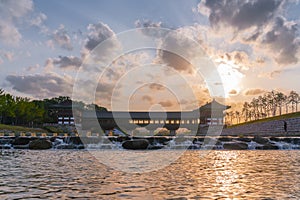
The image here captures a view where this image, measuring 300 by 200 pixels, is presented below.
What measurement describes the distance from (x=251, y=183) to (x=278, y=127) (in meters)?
47.3

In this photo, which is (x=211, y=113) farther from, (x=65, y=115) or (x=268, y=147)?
(x=268, y=147)

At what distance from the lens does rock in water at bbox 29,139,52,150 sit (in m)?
23.3

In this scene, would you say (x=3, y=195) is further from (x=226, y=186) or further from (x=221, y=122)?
(x=221, y=122)

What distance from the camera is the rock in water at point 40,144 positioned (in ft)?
76.6

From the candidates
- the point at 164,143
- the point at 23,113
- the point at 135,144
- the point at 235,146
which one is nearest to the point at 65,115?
the point at 23,113

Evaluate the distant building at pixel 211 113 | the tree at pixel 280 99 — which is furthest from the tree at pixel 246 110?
the distant building at pixel 211 113

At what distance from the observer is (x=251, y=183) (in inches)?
305

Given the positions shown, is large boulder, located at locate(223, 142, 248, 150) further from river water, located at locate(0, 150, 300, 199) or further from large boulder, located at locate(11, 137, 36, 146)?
large boulder, located at locate(11, 137, 36, 146)

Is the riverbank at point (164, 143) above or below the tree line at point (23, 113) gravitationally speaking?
below

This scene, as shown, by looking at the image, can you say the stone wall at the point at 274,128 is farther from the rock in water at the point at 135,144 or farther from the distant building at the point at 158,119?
the rock in water at the point at 135,144

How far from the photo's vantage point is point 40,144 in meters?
23.6

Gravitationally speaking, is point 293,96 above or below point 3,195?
above

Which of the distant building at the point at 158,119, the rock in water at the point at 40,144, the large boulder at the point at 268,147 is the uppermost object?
the distant building at the point at 158,119

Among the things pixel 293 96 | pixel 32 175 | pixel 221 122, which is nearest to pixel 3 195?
pixel 32 175
